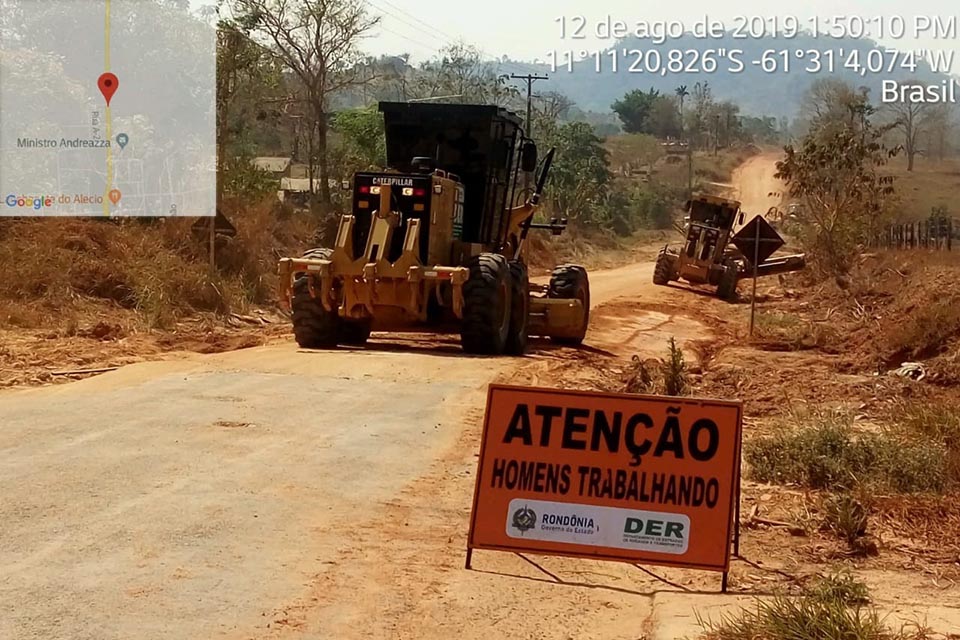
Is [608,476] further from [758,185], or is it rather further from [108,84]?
[758,185]

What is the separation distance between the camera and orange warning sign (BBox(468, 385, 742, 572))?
6.92m

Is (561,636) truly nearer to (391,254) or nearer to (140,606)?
(140,606)

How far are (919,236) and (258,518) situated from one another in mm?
33364

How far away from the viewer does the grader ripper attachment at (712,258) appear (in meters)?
32.7

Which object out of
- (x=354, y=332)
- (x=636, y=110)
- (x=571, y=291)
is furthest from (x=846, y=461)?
(x=636, y=110)

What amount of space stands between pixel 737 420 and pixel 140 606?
339 centimetres

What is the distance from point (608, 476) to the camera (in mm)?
7066

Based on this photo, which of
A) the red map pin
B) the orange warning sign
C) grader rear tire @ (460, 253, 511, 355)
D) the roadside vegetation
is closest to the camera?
the roadside vegetation

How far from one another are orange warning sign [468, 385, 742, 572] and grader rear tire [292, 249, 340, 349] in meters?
9.33

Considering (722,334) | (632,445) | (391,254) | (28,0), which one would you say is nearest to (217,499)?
(632,445)

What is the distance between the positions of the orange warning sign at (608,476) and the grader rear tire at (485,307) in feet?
27.2

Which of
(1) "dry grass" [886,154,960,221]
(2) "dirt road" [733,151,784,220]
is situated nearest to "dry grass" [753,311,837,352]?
(1) "dry grass" [886,154,960,221]

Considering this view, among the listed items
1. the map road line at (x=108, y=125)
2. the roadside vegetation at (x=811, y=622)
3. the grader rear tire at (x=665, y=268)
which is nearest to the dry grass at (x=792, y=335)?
the grader rear tire at (x=665, y=268)

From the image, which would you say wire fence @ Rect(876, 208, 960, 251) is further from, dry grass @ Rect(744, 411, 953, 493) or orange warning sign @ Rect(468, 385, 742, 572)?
orange warning sign @ Rect(468, 385, 742, 572)
